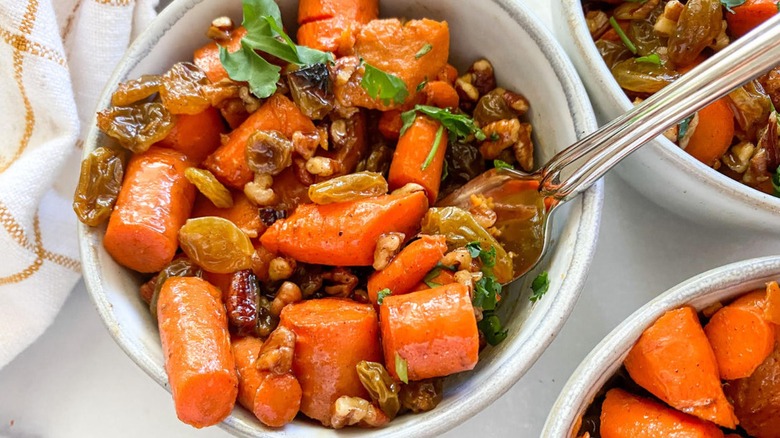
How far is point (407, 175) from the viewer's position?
1.33 m

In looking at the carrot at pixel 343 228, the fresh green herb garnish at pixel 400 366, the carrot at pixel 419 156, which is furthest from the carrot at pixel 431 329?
the carrot at pixel 419 156

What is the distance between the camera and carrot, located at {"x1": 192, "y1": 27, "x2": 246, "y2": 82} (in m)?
1.40

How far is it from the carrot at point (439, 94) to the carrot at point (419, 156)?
5 centimetres

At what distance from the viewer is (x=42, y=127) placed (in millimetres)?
1599

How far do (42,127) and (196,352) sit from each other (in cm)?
74

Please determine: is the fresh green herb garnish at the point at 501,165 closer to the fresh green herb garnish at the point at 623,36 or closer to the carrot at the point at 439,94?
the carrot at the point at 439,94

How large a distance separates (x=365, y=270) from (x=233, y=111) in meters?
0.39

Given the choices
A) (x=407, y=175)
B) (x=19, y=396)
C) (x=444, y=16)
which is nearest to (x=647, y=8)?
(x=444, y=16)

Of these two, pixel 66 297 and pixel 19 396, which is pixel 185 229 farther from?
pixel 19 396

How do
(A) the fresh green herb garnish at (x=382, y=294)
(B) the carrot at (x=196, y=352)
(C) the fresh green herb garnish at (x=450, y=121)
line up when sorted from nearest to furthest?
(B) the carrot at (x=196, y=352) < (A) the fresh green herb garnish at (x=382, y=294) < (C) the fresh green herb garnish at (x=450, y=121)

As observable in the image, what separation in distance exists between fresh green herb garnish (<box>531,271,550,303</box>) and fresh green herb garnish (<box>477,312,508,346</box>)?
3.4 inches

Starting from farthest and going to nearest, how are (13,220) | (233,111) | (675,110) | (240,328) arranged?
(13,220) → (233,111) → (240,328) → (675,110)

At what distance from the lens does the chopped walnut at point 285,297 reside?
1.30m

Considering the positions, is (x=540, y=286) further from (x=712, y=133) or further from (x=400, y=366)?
(x=712, y=133)
